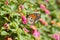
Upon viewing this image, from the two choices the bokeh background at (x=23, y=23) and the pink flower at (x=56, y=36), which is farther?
the pink flower at (x=56, y=36)

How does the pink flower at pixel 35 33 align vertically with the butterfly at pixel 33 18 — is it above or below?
below

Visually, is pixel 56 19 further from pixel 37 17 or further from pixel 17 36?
pixel 17 36

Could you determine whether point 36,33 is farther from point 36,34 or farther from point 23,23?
point 23,23

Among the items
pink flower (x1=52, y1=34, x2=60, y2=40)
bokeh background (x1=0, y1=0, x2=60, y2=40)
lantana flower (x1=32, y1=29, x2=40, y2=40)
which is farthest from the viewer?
pink flower (x1=52, y1=34, x2=60, y2=40)

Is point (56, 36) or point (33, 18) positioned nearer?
point (33, 18)

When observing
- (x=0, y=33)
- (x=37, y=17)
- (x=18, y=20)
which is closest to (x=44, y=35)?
(x=37, y=17)

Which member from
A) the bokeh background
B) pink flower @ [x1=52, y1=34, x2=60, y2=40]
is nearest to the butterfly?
the bokeh background

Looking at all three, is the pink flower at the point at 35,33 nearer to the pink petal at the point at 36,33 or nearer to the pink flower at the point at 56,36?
the pink petal at the point at 36,33

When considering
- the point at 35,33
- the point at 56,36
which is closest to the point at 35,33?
the point at 35,33

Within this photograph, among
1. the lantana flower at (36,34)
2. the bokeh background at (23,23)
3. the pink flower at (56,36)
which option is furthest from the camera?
the pink flower at (56,36)

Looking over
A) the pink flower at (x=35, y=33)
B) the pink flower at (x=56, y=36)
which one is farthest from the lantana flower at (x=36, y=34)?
the pink flower at (x=56, y=36)

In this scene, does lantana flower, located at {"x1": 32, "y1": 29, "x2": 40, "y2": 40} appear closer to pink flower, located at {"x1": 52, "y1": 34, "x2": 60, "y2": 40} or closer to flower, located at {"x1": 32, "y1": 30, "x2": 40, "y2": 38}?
flower, located at {"x1": 32, "y1": 30, "x2": 40, "y2": 38}

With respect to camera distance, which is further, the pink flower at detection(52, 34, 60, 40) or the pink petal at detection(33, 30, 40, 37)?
the pink flower at detection(52, 34, 60, 40)
